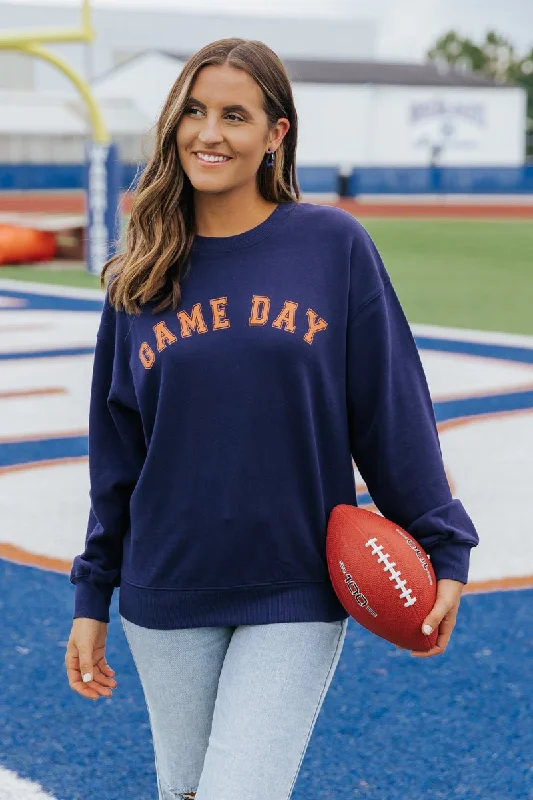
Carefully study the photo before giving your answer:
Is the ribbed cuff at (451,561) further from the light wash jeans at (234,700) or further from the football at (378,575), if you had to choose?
the light wash jeans at (234,700)

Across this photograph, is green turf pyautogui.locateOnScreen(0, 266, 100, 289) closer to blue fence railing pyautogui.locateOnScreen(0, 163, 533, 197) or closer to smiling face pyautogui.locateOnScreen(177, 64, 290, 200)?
smiling face pyautogui.locateOnScreen(177, 64, 290, 200)

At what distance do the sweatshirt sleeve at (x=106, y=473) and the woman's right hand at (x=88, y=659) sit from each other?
22 mm

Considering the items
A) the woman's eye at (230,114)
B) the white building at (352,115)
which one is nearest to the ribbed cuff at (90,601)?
the woman's eye at (230,114)

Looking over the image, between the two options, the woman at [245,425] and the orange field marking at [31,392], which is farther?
the orange field marking at [31,392]

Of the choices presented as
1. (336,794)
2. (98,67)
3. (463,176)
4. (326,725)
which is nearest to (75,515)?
(326,725)

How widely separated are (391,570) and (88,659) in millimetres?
657

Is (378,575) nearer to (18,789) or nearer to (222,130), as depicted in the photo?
(222,130)

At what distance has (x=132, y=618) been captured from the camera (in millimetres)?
2646

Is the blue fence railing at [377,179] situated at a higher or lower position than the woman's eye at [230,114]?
lower

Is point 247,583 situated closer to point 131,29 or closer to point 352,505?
point 352,505

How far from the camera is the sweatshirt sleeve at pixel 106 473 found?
2.72m

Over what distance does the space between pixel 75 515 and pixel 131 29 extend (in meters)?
77.7

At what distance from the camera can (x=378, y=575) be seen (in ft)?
8.44

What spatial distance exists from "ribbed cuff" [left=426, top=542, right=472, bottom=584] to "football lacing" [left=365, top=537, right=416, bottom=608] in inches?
3.4
